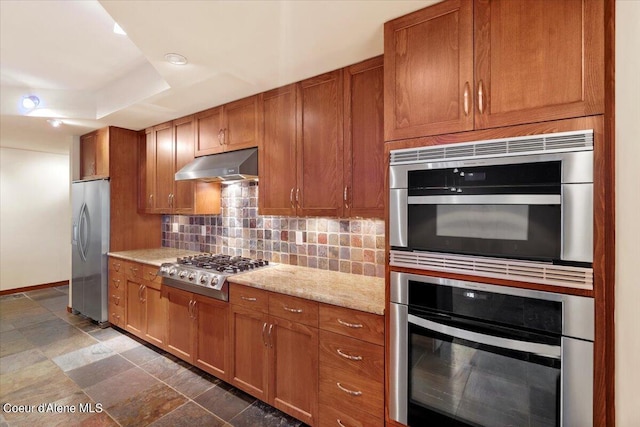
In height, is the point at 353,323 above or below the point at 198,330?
above

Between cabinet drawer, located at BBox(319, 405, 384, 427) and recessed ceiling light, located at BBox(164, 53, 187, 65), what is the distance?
240 cm

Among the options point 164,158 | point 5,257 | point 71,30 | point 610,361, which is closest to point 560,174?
point 610,361

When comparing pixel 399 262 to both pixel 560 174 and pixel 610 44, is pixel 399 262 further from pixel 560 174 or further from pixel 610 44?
pixel 610 44

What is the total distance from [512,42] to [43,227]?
7.17 m

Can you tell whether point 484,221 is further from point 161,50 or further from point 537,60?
point 161,50

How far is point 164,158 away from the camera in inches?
132

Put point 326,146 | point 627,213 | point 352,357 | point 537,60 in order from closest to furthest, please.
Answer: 1. point 627,213
2. point 537,60
3. point 352,357
4. point 326,146

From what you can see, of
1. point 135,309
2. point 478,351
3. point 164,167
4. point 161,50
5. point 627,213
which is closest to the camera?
point 627,213

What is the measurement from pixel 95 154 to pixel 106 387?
2801 millimetres

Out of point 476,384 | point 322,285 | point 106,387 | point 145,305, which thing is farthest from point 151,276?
point 476,384

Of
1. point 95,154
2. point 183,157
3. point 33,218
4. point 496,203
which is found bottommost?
point 33,218

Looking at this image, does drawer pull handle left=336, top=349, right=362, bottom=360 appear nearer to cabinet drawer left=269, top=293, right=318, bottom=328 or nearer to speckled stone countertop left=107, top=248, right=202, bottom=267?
cabinet drawer left=269, top=293, right=318, bottom=328

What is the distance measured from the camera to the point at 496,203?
1226mm

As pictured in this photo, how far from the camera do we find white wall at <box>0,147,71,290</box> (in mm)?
4871
